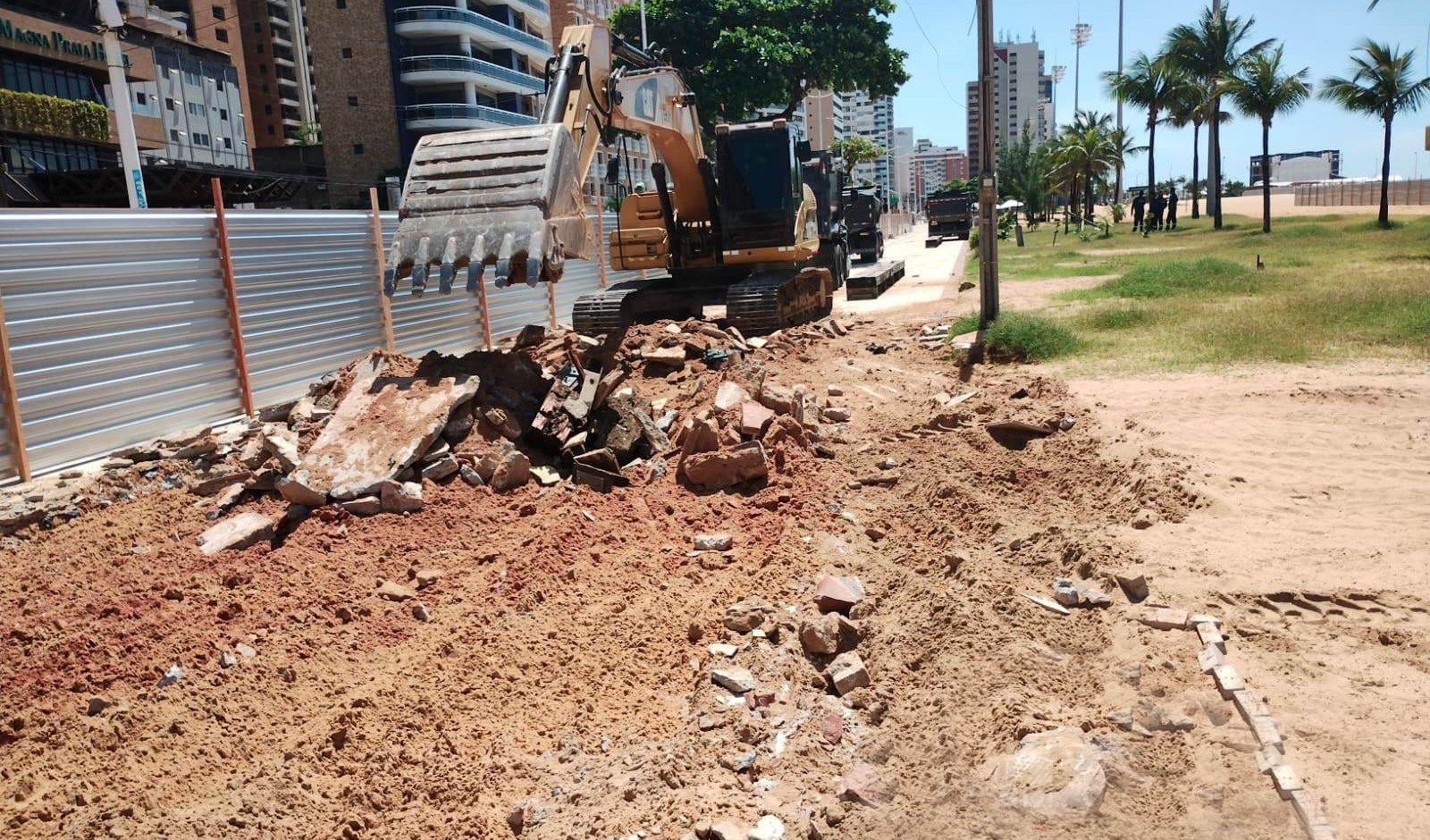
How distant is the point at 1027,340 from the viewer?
11328mm

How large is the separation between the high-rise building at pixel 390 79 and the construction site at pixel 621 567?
48400mm

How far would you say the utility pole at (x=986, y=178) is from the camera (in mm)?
12766

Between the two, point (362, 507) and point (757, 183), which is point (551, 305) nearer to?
point (757, 183)

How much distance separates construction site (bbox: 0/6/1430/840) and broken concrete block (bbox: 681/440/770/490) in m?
0.03

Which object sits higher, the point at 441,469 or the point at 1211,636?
the point at 441,469

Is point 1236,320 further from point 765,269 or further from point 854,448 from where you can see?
point 854,448

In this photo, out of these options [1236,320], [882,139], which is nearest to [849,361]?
[1236,320]

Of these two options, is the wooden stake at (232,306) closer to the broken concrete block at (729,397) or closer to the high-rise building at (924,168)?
the broken concrete block at (729,397)

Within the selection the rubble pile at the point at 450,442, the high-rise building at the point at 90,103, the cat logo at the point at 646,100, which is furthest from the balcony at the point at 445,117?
the rubble pile at the point at 450,442

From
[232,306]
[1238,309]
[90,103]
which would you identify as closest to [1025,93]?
[90,103]

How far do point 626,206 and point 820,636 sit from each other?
11.5 meters

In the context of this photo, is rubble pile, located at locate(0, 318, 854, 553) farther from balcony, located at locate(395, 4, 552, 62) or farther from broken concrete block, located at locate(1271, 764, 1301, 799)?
balcony, located at locate(395, 4, 552, 62)

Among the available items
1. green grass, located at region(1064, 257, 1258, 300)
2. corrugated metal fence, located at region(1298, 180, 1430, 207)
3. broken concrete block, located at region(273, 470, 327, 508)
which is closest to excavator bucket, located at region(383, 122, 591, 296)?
broken concrete block, located at region(273, 470, 327, 508)

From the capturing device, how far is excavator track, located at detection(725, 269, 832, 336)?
13070mm
